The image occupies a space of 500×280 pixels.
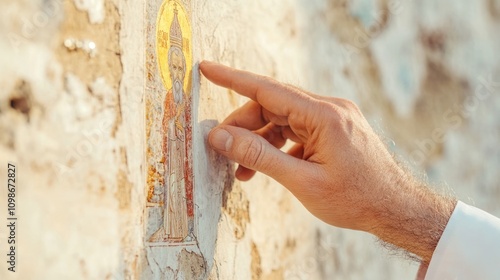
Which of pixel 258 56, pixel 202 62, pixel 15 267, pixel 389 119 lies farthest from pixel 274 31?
pixel 15 267

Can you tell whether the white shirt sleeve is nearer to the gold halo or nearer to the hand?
the hand

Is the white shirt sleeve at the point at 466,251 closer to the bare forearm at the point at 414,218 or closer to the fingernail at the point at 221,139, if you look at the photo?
the bare forearm at the point at 414,218

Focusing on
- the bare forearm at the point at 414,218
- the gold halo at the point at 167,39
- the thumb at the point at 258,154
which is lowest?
the bare forearm at the point at 414,218

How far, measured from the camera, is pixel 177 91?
1294 millimetres

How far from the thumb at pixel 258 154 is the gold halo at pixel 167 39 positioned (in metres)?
0.12

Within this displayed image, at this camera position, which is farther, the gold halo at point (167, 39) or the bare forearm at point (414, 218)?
the bare forearm at point (414, 218)

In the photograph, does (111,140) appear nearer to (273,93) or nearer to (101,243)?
(101,243)

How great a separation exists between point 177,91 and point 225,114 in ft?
0.73

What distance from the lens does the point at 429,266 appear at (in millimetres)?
1456

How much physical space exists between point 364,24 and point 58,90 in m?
1.26

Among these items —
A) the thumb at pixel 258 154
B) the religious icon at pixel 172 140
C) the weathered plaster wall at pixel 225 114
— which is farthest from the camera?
the thumb at pixel 258 154

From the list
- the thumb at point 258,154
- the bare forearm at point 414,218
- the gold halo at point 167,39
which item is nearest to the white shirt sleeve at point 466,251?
the bare forearm at point 414,218

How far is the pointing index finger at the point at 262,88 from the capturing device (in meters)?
1.36

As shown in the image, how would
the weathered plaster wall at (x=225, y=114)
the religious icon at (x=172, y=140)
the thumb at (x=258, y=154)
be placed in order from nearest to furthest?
the weathered plaster wall at (x=225, y=114) < the religious icon at (x=172, y=140) < the thumb at (x=258, y=154)
